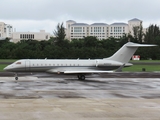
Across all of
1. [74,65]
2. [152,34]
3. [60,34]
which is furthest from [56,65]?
[152,34]

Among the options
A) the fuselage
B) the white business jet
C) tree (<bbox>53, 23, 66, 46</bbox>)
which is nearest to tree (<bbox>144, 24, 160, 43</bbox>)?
tree (<bbox>53, 23, 66, 46</bbox>)

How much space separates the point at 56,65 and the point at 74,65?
2.23 meters

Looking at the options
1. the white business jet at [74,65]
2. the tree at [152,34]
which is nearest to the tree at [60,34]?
the tree at [152,34]

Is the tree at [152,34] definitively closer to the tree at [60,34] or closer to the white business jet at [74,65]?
the tree at [60,34]

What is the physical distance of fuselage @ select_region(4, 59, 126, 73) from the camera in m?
37.6

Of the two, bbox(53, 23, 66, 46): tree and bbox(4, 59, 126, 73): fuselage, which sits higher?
bbox(53, 23, 66, 46): tree

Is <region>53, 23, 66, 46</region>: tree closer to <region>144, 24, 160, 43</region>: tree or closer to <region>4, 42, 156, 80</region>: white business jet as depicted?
<region>144, 24, 160, 43</region>: tree

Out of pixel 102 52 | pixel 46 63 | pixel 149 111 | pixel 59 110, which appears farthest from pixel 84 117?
pixel 102 52

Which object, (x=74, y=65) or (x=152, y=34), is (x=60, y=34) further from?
(x=74, y=65)

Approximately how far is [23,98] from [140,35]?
129208 mm

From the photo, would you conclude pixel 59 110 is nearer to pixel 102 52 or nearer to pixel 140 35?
pixel 102 52

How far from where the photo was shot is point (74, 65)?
128ft

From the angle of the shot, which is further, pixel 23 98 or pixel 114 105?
pixel 23 98

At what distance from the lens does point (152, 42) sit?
458 feet
